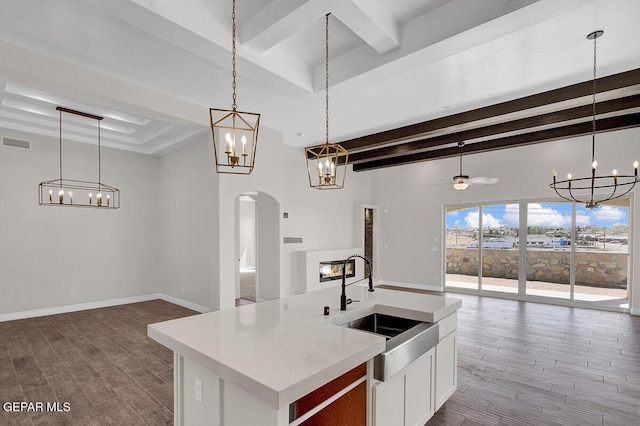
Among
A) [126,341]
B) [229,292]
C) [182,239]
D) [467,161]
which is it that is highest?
[467,161]

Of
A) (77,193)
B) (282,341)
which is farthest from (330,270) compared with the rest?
(282,341)

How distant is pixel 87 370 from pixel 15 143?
4405 mm

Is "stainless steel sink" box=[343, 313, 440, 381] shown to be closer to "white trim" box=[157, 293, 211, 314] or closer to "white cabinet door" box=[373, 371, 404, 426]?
"white cabinet door" box=[373, 371, 404, 426]

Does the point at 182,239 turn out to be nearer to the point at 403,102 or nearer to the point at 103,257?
the point at 103,257

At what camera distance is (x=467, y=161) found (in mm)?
7871

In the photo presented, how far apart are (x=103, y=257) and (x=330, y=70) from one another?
19.3 ft

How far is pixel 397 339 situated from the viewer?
2018 mm

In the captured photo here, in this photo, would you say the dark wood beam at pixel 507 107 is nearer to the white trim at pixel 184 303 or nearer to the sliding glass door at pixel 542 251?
the sliding glass door at pixel 542 251

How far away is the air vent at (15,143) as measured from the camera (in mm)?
5355

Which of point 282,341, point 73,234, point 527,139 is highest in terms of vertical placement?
point 527,139

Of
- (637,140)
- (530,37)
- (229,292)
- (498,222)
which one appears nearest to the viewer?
(530,37)

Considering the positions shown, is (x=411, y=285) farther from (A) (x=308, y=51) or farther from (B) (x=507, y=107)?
(A) (x=308, y=51)

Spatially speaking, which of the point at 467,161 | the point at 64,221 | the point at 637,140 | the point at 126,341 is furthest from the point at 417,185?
the point at 64,221

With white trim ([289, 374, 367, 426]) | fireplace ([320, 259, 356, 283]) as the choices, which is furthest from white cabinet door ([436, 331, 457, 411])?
fireplace ([320, 259, 356, 283])
